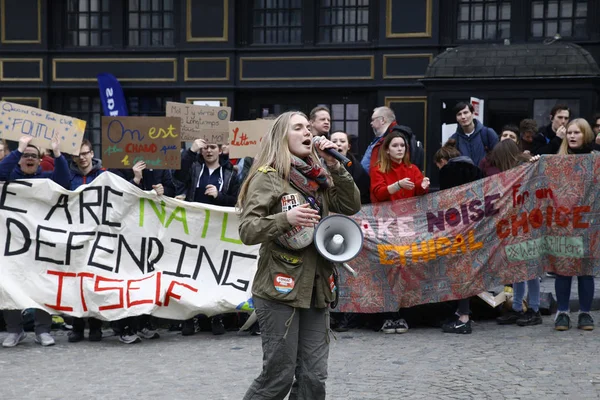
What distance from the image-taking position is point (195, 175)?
396 inches

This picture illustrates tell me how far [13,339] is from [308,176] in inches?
187

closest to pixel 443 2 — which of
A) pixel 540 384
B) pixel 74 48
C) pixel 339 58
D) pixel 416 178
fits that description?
pixel 339 58

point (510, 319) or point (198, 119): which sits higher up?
point (198, 119)

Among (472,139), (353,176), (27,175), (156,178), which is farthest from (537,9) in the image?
(27,175)

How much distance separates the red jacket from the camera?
31.2 ft

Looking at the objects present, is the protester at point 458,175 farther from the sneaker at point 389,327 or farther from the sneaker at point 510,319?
the sneaker at point 389,327

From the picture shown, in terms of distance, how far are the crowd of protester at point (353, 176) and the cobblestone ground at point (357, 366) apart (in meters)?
0.17

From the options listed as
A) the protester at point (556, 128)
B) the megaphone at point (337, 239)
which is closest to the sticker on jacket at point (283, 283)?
the megaphone at point (337, 239)

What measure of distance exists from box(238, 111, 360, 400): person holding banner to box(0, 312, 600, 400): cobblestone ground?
157cm

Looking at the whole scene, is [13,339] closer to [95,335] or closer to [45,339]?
[45,339]

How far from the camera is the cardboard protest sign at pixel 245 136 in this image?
10250 mm

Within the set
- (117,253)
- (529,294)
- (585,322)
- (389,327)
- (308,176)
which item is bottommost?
(389,327)

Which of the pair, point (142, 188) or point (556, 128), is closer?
point (142, 188)

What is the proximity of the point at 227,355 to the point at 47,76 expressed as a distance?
46.6ft
